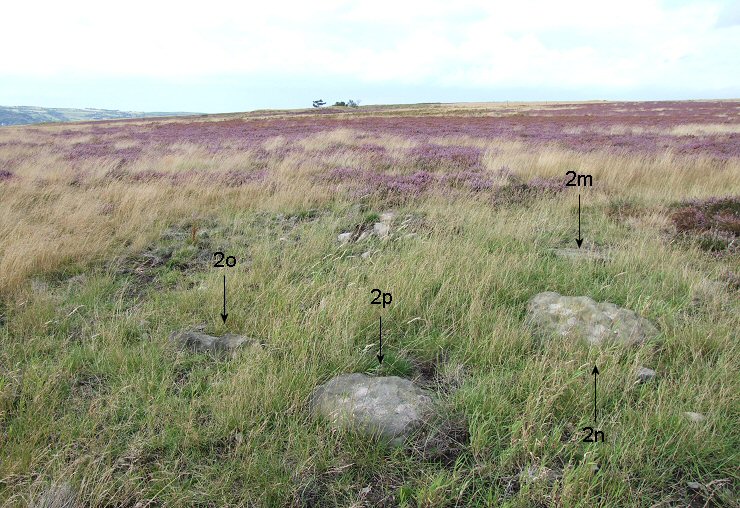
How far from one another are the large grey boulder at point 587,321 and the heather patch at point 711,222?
3119 millimetres

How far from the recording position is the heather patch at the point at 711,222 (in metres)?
5.94

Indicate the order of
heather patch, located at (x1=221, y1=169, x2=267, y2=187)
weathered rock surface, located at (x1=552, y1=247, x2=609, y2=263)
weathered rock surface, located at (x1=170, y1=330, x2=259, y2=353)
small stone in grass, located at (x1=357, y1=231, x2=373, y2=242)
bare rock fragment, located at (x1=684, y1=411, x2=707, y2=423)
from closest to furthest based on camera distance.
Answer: bare rock fragment, located at (x1=684, y1=411, x2=707, y2=423)
weathered rock surface, located at (x1=170, y1=330, x2=259, y2=353)
weathered rock surface, located at (x1=552, y1=247, x2=609, y2=263)
small stone in grass, located at (x1=357, y1=231, x2=373, y2=242)
heather patch, located at (x1=221, y1=169, x2=267, y2=187)

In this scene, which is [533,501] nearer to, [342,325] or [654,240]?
[342,325]

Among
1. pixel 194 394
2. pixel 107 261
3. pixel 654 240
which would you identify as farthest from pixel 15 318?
pixel 654 240

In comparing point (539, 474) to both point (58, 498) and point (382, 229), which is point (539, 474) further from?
point (382, 229)

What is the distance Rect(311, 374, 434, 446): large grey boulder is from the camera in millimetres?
2564

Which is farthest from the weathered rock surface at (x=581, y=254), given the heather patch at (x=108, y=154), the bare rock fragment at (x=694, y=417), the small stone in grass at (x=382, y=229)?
the heather patch at (x=108, y=154)

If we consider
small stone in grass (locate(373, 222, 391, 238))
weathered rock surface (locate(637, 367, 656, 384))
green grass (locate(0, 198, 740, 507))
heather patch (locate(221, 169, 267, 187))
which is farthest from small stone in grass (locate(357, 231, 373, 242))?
heather patch (locate(221, 169, 267, 187))

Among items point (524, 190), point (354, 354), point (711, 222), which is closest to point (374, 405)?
point (354, 354)

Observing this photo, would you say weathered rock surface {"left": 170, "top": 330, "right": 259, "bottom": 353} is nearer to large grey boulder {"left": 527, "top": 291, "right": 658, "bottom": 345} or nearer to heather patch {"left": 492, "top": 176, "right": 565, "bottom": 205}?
large grey boulder {"left": 527, "top": 291, "right": 658, "bottom": 345}

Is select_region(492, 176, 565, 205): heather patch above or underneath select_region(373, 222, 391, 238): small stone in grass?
above

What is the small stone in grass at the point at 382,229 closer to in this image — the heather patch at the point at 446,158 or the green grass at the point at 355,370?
the green grass at the point at 355,370

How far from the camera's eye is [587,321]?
3.64m

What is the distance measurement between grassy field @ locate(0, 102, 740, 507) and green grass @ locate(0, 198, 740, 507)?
2cm
